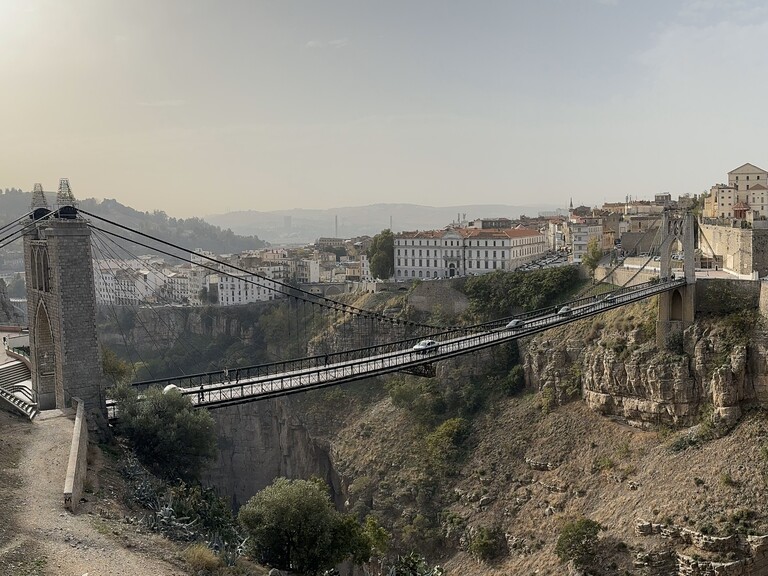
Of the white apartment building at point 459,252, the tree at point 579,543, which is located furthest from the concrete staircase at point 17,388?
the white apartment building at point 459,252

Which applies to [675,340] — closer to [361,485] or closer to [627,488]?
[627,488]

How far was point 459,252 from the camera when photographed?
4994 cm

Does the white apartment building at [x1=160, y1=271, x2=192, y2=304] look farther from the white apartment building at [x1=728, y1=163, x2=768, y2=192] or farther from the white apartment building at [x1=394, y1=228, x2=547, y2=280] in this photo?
the white apartment building at [x1=728, y1=163, x2=768, y2=192]

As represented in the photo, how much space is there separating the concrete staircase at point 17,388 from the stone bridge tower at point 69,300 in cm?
56

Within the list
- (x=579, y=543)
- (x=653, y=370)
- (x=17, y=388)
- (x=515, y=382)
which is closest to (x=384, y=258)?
(x=515, y=382)

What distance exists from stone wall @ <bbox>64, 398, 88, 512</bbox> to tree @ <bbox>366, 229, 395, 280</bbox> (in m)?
34.6

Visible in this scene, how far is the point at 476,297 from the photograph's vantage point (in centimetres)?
3931

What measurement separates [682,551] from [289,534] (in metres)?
13.2

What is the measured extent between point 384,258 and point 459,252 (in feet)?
18.3

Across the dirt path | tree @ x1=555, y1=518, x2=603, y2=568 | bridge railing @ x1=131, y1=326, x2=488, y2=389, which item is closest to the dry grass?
the dirt path

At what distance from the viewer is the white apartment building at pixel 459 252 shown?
48.9m

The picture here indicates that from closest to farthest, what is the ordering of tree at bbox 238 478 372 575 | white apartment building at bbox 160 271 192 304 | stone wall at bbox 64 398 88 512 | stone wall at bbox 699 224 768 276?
stone wall at bbox 64 398 88 512 < tree at bbox 238 478 372 575 < stone wall at bbox 699 224 768 276 < white apartment building at bbox 160 271 192 304

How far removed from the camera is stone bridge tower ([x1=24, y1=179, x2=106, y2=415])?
1820 centimetres

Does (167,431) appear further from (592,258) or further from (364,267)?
(364,267)
